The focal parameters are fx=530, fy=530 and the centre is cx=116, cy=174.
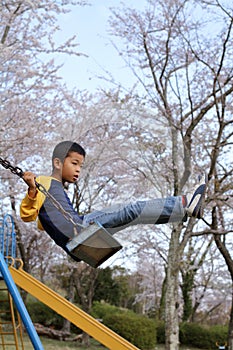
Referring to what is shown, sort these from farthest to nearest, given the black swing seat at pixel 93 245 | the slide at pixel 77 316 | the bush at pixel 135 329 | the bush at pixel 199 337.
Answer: the bush at pixel 199 337 → the bush at pixel 135 329 → the slide at pixel 77 316 → the black swing seat at pixel 93 245

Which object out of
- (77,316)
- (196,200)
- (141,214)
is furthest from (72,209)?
(77,316)

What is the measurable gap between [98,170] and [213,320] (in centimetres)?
1402

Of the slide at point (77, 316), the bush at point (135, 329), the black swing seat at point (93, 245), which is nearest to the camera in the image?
the black swing seat at point (93, 245)

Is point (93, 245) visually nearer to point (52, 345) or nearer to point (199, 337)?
point (52, 345)

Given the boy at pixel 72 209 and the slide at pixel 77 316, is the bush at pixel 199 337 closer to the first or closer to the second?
the slide at pixel 77 316

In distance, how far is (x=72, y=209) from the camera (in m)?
2.71

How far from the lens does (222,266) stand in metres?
17.2

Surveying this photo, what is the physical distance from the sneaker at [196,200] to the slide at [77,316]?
2.48 meters

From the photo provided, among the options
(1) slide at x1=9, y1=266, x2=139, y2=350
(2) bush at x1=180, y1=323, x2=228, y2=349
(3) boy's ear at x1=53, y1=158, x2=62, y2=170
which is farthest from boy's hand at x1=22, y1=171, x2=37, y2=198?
(2) bush at x1=180, y1=323, x2=228, y2=349

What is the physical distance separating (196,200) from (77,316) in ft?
8.91

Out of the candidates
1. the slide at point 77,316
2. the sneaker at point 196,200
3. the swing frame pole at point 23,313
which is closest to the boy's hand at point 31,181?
the swing frame pole at point 23,313

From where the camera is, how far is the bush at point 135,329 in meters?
13.2

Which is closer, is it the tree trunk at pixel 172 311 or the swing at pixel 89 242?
the swing at pixel 89 242

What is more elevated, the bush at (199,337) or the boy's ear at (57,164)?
the boy's ear at (57,164)
